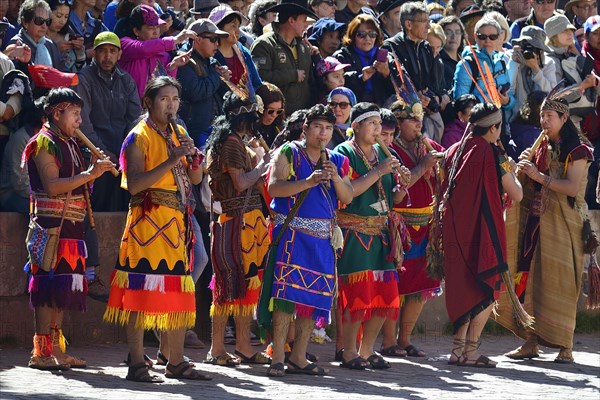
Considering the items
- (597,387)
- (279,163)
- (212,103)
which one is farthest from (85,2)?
(597,387)

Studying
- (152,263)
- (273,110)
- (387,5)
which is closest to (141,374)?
(152,263)

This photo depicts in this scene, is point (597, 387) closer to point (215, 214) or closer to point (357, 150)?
point (357, 150)

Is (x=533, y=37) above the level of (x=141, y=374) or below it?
above

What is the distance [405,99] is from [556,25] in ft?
12.0

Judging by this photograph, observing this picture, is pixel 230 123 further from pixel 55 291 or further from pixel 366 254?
pixel 55 291

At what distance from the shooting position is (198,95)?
12.1m

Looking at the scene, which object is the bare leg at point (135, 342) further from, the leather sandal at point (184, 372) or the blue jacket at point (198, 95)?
the blue jacket at point (198, 95)

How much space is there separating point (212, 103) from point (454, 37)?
4020mm

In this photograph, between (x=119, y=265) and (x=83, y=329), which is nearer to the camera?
(x=119, y=265)

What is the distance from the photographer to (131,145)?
967 cm

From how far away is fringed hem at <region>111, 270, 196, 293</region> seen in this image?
962 cm

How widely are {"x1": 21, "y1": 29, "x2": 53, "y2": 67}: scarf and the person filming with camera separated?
5358 mm

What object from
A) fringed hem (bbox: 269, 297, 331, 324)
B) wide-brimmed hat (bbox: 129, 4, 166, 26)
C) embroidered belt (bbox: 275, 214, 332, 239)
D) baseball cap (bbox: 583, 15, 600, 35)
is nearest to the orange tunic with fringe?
fringed hem (bbox: 269, 297, 331, 324)

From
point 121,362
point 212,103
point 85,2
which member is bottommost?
point 121,362
